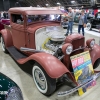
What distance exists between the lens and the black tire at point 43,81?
7.54 ft

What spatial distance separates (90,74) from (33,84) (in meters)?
1.22

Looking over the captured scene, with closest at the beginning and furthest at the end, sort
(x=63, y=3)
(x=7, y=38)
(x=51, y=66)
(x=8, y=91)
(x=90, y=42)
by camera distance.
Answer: (x=8, y=91) < (x=51, y=66) < (x=90, y=42) < (x=7, y=38) < (x=63, y=3)

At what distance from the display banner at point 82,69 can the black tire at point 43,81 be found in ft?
1.58

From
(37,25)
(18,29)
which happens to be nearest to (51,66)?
(37,25)

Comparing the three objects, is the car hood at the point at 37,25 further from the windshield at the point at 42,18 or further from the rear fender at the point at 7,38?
the rear fender at the point at 7,38

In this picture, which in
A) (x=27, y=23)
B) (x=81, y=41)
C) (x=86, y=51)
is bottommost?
(x=86, y=51)

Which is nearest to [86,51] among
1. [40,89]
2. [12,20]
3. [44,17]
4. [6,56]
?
[40,89]

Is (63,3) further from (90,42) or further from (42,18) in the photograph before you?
(90,42)

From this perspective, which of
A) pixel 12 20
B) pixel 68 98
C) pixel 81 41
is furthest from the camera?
pixel 12 20

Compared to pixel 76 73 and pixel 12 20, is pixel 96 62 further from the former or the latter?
pixel 12 20

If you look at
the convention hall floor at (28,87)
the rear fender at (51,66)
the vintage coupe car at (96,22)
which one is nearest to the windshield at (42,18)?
the convention hall floor at (28,87)

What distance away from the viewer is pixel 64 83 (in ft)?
9.41

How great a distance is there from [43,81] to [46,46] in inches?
A: 37.2

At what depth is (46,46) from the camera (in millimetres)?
3174
